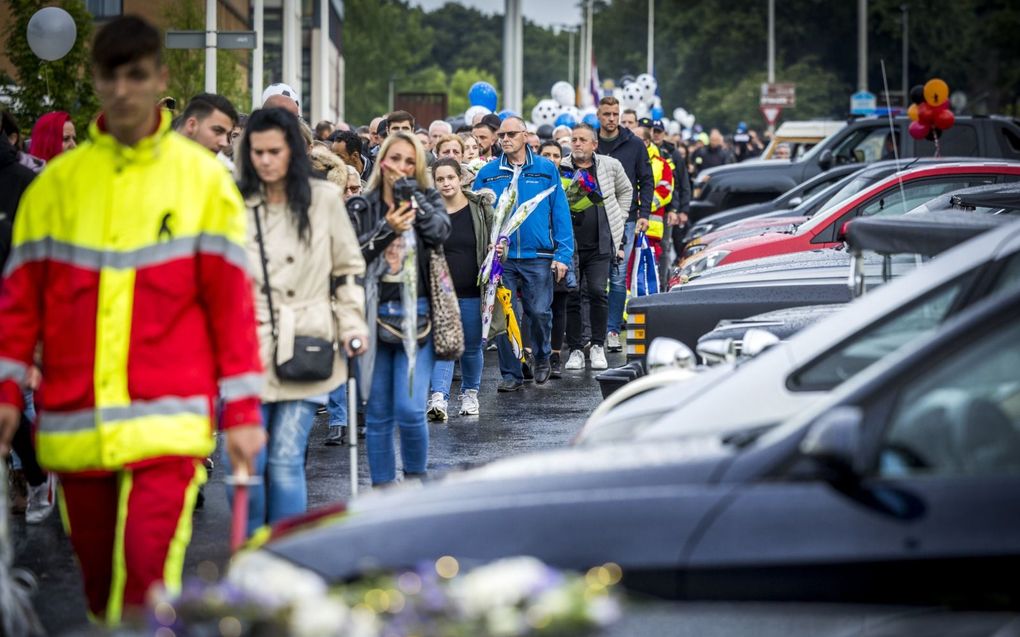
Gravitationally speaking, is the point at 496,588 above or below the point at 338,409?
above

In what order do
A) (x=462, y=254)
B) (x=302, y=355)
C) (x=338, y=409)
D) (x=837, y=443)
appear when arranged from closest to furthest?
(x=837, y=443)
(x=302, y=355)
(x=338, y=409)
(x=462, y=254)

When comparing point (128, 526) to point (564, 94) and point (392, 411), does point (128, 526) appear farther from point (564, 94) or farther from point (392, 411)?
point (564, 94)

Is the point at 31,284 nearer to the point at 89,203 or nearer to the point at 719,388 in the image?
the point at 89,203

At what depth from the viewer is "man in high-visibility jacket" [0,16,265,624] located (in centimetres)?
497

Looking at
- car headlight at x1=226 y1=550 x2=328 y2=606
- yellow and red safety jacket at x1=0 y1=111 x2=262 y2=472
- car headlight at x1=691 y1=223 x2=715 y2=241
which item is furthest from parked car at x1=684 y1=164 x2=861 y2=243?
car headlight at x1=226 y1=550 x2=328 y2=606

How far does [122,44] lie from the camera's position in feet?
16.2

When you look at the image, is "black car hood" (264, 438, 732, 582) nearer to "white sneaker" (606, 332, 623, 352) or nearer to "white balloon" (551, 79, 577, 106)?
"white sneaker" (606, 332, 623, 352)

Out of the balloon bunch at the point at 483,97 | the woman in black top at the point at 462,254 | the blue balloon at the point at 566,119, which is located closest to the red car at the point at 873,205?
the woman in black top at the point at 462,254

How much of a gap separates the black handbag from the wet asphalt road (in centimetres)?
65

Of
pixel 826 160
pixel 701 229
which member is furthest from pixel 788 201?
pixel 826 160

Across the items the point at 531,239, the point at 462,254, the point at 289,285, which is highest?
the point at 531,239

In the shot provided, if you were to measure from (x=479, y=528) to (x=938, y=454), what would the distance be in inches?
41.1

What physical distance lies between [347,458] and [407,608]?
7.06 metres

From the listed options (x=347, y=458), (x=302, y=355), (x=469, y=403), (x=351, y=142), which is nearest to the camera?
(x=302, y=355)
